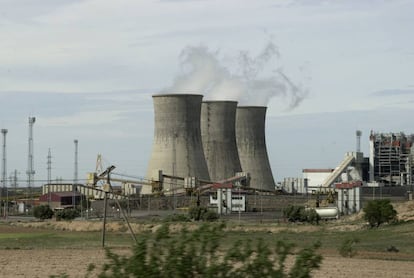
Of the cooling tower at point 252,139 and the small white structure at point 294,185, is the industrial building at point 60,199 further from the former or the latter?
the small white structure at point 294,185

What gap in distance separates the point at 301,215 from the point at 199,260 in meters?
32.8

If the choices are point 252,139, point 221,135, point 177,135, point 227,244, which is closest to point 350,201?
point 177,135

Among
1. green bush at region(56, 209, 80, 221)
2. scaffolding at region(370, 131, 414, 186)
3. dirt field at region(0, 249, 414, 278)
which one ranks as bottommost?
dirt field at region(0, 249, 414, 278)

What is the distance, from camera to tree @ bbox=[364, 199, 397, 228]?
99.3ft

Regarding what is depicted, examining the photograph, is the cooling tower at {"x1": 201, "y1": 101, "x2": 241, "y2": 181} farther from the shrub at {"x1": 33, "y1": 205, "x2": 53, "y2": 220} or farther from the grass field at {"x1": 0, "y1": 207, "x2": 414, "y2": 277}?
the grass field at {"x1": 0, "y1": 207, "x2": 414, "y2": 277}

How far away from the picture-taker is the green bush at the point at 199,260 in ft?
19.3

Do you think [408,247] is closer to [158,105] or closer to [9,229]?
[9,229]

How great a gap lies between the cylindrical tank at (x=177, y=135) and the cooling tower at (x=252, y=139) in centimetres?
672

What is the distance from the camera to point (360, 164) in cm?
6975

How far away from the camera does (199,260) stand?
5.96 m

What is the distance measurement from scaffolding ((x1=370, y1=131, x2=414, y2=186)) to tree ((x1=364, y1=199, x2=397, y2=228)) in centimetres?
3793

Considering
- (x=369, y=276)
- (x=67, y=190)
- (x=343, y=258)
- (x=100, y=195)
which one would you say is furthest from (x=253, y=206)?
(x=369, y=276)

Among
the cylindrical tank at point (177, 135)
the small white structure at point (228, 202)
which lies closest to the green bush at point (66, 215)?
the cylindrical tank at point (177, 135)

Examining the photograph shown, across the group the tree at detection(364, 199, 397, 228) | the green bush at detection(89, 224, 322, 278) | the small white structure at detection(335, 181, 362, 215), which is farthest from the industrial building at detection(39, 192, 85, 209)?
the green bush at detection(89, 224, 322, 278)
